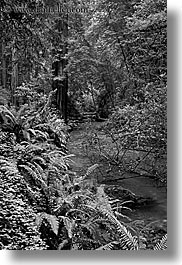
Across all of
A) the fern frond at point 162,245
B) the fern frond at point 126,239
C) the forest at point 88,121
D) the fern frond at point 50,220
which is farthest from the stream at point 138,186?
the fern frond at point 50,220

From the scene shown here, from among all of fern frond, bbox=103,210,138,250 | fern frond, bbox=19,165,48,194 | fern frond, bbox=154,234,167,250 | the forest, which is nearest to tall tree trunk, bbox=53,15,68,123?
the forest

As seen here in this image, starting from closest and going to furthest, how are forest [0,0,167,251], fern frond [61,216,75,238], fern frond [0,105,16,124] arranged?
1. fern frond [61,216,75,238]
2. forest [0,0,167,251]
3. fern frond [0,105,16,124]

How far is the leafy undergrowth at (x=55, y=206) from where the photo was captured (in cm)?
204

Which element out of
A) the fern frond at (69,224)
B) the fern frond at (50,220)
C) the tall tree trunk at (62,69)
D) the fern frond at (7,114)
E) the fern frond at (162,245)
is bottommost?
the fern frond at (162,245)

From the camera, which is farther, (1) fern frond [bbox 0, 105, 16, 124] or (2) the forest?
(1) fern frond [bbox 0, 105, 16, 124]

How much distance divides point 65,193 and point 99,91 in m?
0.79

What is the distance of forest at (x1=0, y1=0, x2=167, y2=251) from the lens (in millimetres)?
2203

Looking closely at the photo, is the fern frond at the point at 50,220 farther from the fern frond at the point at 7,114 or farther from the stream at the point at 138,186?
the fern frond at the point at 7,114

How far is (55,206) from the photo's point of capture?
2.37 m

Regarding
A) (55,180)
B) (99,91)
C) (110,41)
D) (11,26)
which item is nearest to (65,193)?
(55,180)

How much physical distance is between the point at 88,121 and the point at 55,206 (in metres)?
0.71

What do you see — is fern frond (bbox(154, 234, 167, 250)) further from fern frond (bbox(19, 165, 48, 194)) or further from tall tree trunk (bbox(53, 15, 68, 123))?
tall tree trunk (bbox(53, 15, 68, 123))

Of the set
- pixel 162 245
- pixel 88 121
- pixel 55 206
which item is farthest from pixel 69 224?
pixel 88 121

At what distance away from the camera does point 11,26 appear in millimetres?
2717
